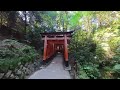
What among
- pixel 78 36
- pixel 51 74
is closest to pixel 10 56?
pixel 51 74

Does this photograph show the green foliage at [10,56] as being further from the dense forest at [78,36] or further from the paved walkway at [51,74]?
the paved walkway at [51,74]

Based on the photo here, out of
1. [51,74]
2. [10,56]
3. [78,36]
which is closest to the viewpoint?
[10,56]

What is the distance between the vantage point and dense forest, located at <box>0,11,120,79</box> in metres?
6.70

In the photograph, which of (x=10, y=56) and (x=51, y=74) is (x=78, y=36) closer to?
(x=51, y=74)

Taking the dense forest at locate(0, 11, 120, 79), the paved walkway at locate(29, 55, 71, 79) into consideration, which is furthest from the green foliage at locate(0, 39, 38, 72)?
the paved walkway at locate(29, 55, 71, 79)

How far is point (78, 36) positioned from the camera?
964 centimetres

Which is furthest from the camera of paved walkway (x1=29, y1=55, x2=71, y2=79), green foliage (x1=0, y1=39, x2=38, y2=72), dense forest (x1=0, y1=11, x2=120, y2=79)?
dense forest (x1=0, y1=11, x2=120, y2=79)

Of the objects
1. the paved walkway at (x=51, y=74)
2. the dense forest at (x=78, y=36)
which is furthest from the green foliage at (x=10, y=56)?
the paved walkway at (x=51, y=74)

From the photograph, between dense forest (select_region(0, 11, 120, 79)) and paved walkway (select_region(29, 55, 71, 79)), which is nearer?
paved walkway (select_region(29, 55, 71, 79))

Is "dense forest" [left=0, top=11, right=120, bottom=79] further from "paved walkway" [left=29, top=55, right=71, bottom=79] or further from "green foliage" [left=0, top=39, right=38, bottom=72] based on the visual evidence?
"paved walkway" [left=29, top=55, right=71, bottom=79]

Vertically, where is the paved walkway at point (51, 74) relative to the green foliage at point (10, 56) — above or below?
below

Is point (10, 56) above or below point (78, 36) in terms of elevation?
below

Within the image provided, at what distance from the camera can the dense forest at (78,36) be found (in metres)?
6.70
